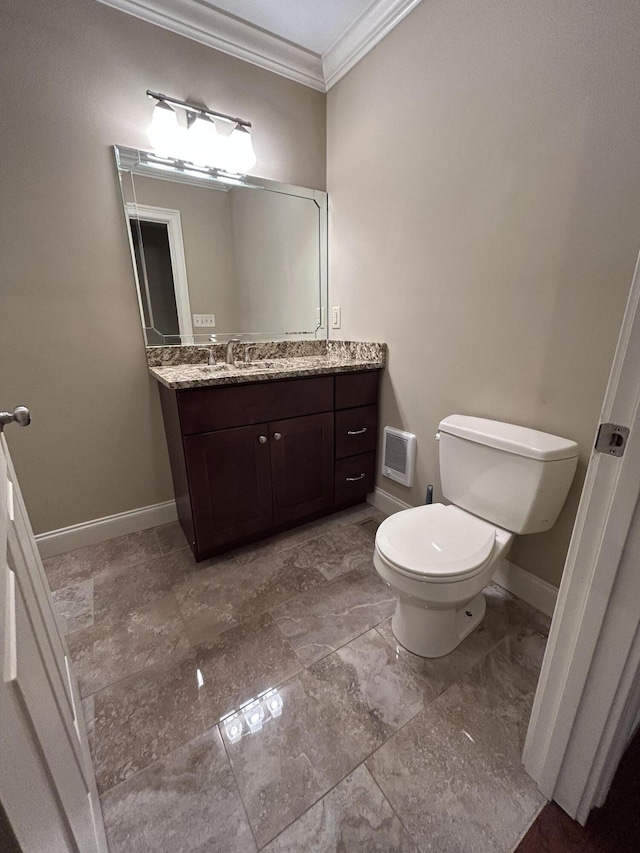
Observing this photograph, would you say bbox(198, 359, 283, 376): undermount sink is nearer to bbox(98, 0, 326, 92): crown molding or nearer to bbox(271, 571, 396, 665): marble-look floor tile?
bbox(271, 571, 396, 665): marble-look floor tile

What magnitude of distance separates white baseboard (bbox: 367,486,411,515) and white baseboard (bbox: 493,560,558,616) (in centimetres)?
57

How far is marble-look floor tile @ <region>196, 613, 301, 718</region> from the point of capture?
3.69ft

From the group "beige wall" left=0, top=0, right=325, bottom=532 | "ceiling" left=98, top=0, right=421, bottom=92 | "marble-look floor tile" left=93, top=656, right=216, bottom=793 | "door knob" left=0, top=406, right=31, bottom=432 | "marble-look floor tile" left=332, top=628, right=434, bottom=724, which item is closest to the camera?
"door knob" left=0, top=406, right=31, bottom=432

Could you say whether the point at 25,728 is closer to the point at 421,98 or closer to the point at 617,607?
the point at 617,607

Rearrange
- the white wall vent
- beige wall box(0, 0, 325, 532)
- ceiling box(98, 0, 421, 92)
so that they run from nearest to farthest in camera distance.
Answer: beige wall box(0, 0, 325, 532)
ceiling box(98, 0, 421, 92)
the white wall vent

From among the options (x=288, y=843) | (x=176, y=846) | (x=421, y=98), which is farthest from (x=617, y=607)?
(x=421, y=98)

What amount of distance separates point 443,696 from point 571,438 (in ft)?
3.11

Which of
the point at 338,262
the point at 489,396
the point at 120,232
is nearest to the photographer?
the point at 489,396

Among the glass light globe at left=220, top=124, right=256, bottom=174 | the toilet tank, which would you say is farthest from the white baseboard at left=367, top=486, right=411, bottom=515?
the glass light globe at left=220, top=124, right=256, bottom=174

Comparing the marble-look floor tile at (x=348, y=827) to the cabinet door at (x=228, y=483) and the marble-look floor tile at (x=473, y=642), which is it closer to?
the marble-look floor tile at (x=473, y=642)

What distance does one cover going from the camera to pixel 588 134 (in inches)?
41.9

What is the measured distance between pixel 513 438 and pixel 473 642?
757 mm

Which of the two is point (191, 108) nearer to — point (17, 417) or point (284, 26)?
point (284, 26)

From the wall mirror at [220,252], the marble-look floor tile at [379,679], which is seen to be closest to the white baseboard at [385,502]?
the marble-look floor tile at [379,679]
